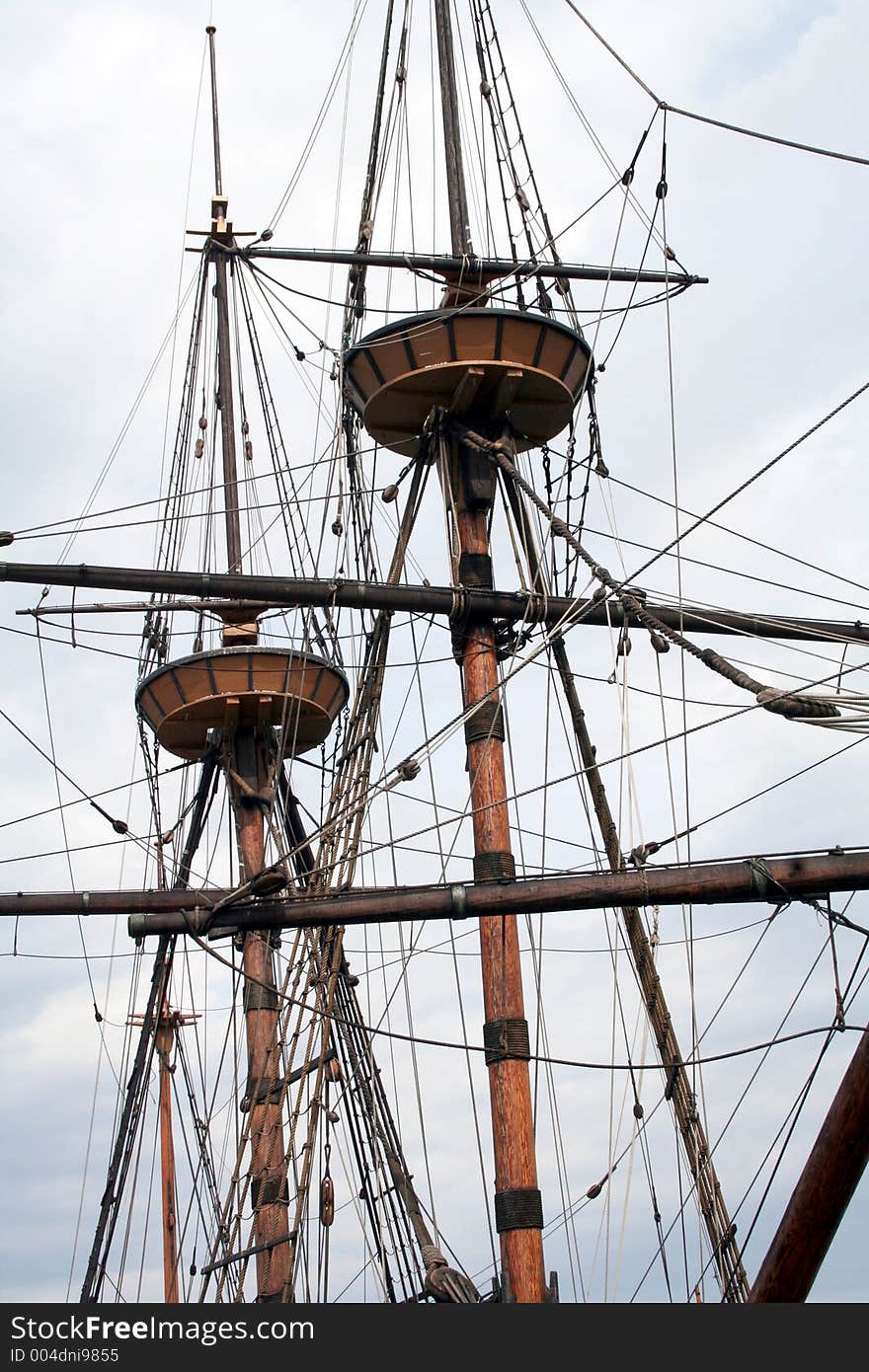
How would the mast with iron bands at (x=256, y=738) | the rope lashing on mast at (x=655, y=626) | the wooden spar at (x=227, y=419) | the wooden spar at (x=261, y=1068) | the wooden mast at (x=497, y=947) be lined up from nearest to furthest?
the rope lashing on mast at (x=655, y=626)
the wooden mast at (x=497, y=947)
the wooden spar at (x=261, y=1068)
the mast with iron bands at (x=256, y=738)
the wooden spar at (x=227, y=419)

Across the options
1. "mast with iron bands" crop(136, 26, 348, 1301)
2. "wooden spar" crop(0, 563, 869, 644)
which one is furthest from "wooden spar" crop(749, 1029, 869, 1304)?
"mast with iron bands" crop(136, 26, 348, 1301)

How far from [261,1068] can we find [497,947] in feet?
21.5

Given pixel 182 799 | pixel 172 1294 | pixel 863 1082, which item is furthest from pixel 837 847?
pixel 172 1294

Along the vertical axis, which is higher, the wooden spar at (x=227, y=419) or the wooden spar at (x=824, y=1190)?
the wooden spar at (x=227, y=419)

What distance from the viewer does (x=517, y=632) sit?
1450 centimetres

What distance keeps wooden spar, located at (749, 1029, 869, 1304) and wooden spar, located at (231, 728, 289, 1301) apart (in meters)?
8.20

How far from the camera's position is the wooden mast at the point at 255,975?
16516mm

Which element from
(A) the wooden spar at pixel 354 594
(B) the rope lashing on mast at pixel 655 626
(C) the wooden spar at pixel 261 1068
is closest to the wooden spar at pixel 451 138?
(B) the rope lashing on mast at pixel 655 626

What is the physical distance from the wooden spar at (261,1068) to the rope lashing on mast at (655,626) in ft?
13.6

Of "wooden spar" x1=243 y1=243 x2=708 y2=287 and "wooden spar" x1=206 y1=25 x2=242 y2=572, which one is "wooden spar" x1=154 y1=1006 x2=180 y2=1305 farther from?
"wooden spar" x1=243 y1=243 x2=708 y2=287

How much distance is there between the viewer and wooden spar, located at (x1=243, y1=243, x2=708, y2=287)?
52.3 ft

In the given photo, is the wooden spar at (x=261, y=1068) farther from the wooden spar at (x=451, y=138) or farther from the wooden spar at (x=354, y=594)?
the wooden spar at (x=451, y=138)

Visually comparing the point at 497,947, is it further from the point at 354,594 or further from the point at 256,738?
the point at 256,738

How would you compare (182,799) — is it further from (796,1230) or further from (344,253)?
(796,1230)
